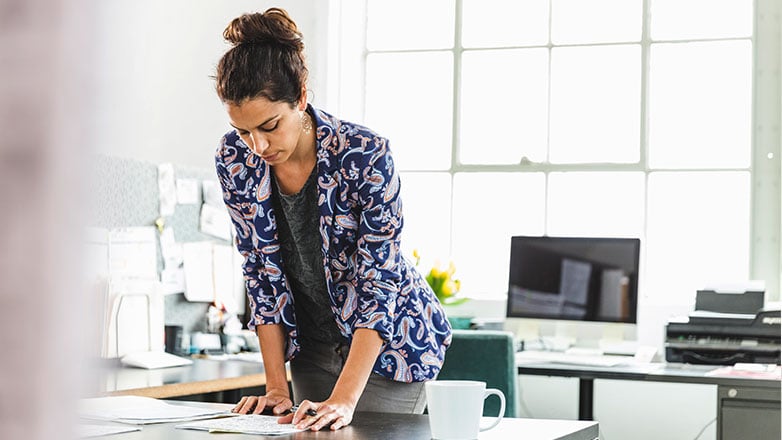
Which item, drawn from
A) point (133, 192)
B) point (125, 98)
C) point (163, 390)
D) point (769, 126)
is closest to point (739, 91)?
point (769, 126)

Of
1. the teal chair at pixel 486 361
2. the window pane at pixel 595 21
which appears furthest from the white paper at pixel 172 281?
the window pane at pixel 595 21

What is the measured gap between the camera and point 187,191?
3.31 metres

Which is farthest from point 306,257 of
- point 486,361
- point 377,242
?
point 486,361

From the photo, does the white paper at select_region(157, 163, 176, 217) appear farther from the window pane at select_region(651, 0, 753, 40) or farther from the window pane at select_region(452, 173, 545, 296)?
the window pane at select_region(651, 0, 753, 40)

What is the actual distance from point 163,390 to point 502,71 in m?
2.65

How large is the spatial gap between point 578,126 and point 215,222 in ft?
5.63

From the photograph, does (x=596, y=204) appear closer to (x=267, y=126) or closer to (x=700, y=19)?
(x=700, y=19)

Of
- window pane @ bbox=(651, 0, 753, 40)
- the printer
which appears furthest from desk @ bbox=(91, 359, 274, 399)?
window pane @ bbox=(651, 0, 753, 40)

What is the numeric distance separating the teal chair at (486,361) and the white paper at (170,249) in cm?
97

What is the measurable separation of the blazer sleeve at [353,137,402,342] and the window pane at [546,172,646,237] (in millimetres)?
2842

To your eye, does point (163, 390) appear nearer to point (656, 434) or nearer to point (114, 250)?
point (114, 250)

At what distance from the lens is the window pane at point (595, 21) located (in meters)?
4.27

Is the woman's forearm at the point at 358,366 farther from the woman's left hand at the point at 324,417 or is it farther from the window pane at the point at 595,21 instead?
the window pane at the point at 595,21

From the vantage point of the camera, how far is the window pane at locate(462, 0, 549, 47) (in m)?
4.42
